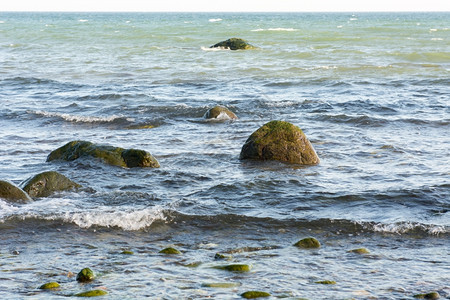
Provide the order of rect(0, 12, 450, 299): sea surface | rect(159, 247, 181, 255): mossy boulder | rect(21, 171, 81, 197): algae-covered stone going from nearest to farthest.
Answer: rect(0, 12, 450, 299): sea surface, rect(159, 247, 181, 255): mossy boulder, rect(21, 171, 81, 197): algae-covered stone

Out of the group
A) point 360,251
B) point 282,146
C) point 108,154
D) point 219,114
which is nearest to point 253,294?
point 360,251

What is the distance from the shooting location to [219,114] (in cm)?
1384

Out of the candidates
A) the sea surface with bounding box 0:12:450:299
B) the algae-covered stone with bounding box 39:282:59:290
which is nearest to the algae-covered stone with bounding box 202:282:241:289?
the sea surface with bounding box 0:12:450:299

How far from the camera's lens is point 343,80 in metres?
20.5

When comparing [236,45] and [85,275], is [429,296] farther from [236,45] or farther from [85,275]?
[236,45]

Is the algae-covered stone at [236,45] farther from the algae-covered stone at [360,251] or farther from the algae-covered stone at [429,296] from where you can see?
the algae-covered stone at [429,296]

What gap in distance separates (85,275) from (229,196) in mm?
3217

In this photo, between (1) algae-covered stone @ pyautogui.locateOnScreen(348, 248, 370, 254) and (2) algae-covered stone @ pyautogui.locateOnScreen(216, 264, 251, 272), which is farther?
(1) algae-covered stone @ pyautogui.locateOnScreen(348, 248, 370, 254)

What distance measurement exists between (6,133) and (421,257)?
9.14 meters

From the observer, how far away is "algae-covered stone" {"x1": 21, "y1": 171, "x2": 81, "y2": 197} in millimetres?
8148

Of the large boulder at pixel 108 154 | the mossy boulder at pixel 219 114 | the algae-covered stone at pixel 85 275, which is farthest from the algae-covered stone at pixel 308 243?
the mossy boulder at pixel 219 114

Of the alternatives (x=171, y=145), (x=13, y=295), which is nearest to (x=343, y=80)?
(x=171, y=145)

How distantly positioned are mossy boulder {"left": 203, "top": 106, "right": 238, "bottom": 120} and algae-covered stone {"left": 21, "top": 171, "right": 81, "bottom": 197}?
18.9 ft

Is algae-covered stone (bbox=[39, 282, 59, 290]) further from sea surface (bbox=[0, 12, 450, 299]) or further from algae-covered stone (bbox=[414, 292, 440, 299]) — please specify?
algae-covered stone (bbox=[414, 292, 440, 299])
